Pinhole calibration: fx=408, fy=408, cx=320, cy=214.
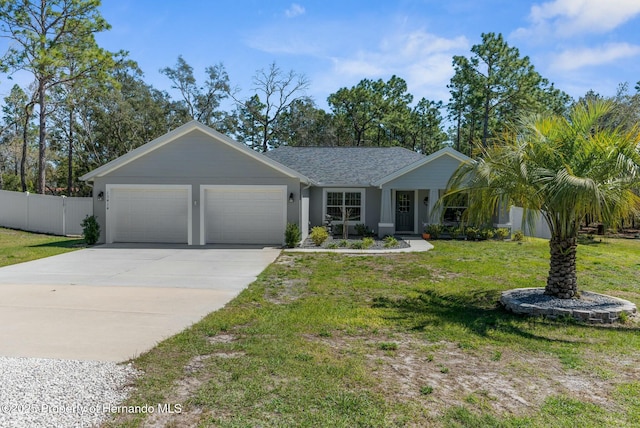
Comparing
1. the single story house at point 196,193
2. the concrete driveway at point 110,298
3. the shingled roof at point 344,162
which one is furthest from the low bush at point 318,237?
the shingled roof at point 344,162

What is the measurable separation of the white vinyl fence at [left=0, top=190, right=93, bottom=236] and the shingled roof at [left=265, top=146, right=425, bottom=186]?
382 inches

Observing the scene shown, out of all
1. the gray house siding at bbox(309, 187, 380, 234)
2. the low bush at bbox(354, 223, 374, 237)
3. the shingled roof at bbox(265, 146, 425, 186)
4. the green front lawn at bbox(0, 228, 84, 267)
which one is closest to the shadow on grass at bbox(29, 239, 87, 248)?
the green front lawn at bbox(0, 228, 84, 267)

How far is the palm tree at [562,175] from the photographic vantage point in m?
6.50

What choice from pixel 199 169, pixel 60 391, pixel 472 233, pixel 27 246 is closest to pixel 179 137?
pixel 199 169

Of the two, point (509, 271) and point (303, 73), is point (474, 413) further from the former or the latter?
point (303, 73)

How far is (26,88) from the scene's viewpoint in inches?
1182

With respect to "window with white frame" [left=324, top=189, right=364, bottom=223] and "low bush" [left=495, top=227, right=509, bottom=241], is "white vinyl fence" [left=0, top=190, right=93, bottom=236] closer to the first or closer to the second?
"window with white frame" [left=324, top=189, right=364, bottom=223]

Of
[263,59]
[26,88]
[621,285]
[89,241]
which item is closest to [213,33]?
[89,241]

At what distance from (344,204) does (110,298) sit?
13171 millimetres

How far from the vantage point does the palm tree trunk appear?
700cm

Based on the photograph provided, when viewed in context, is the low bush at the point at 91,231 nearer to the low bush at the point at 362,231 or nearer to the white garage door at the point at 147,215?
the white garage door at the point at 147,215

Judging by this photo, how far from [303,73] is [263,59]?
365 cm

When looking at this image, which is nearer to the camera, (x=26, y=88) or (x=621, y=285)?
(x=621, y=285)

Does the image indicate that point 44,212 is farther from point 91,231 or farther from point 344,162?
point 344,162
